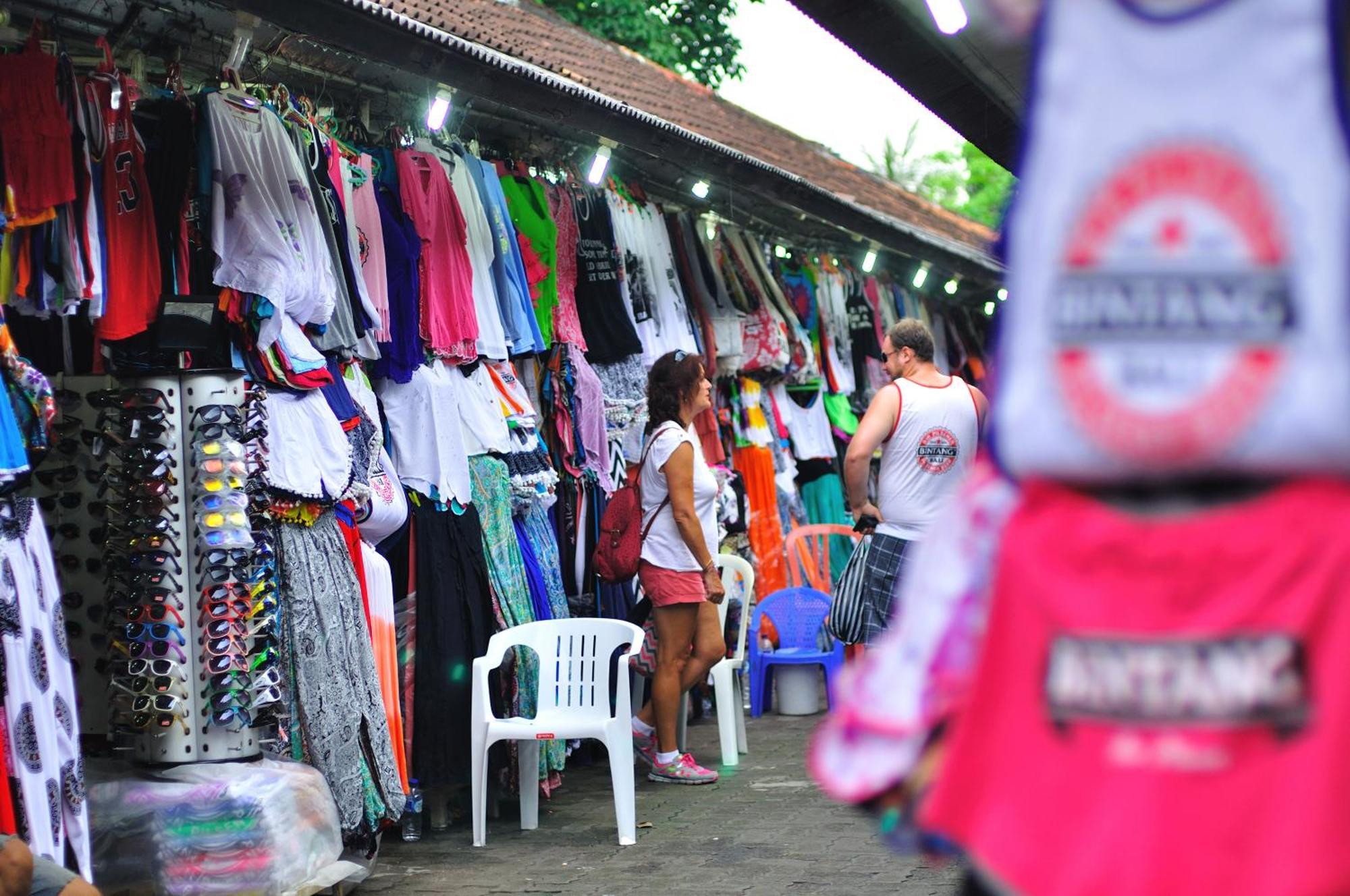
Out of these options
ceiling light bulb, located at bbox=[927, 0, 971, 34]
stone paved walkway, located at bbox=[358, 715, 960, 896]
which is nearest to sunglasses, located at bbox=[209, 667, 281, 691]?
stone paved walkway, located at bbox=[358, 715, 960, 896]

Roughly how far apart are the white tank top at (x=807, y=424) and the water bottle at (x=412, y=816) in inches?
199

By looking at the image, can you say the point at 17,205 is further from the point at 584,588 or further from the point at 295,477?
the point at 584,588

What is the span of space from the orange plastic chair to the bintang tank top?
8129 millimetres

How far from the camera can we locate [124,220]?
497 cm

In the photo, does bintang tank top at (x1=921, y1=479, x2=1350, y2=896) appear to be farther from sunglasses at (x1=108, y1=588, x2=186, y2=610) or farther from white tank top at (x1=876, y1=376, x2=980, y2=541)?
white tank top at (x1=876, y1=376, x2=980, y2=541)

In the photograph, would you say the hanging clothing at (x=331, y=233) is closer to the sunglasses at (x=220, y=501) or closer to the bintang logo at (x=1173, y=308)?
the sunglasses at (x=220, y=501)

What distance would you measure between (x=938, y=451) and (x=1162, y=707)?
4.25 m

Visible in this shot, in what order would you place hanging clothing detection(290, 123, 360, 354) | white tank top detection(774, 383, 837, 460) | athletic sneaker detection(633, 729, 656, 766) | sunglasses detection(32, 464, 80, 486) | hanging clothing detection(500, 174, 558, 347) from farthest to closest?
1. white tank top detection(774, 383, 837, 460)
2. athletic sneaker detection(633, 729, 656, 766)
3. hanging clothing detection(500, 174, 558, 347)
4. hanging clothing detection(290, 123, 360, 354)
5. sunglasses detection(32, 464, 80, 486)

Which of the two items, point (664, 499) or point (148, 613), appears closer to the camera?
point (148, 613)

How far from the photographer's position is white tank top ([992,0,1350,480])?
66.8 inches

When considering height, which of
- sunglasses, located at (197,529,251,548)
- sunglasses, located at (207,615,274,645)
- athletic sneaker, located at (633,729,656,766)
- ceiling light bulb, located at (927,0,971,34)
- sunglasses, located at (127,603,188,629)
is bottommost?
athletic sneaker, located at (633,729,656,766)

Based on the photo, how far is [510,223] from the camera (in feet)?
23.6

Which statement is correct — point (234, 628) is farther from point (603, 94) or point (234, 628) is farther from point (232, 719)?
point (603, 94)

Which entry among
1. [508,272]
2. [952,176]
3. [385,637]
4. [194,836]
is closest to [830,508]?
[508,272]
